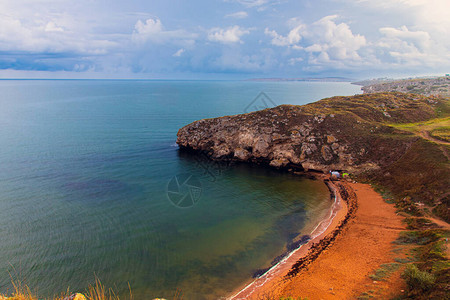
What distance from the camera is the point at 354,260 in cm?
2505

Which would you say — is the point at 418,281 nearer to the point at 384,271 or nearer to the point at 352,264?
the point at 384,271

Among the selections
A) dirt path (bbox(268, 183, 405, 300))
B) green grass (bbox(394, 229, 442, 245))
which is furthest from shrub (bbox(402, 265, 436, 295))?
green grass (bbox(394, 229, 442, 245))

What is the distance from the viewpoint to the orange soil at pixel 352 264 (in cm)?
2069

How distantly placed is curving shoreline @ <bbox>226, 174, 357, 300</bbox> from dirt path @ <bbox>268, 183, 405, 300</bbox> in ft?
2.48

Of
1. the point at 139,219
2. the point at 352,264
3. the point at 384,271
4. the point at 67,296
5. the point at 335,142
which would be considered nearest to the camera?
the point at 67,296

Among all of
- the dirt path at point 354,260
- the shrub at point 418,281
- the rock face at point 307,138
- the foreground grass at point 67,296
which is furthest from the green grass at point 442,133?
the foreground grass at point 67,296

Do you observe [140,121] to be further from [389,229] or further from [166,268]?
[389,229]

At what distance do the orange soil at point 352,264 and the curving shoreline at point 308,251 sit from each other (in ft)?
0.95

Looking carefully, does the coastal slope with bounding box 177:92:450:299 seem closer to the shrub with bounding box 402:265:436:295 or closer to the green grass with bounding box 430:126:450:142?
the shrub with bounding box 402:265:436:295

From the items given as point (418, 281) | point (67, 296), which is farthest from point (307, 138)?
point (67, 296)

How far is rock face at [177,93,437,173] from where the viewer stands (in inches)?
1954

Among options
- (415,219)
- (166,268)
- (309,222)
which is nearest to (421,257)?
(415,219)

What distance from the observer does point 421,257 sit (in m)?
22.4

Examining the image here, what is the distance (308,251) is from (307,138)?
3277cm
